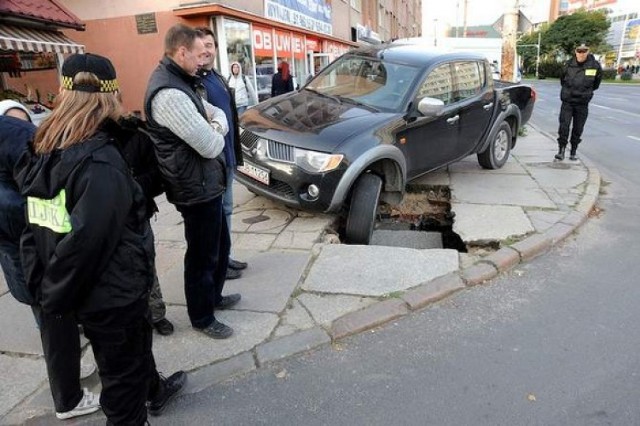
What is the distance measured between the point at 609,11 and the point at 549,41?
1148 inches

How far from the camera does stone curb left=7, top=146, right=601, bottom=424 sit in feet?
9.70

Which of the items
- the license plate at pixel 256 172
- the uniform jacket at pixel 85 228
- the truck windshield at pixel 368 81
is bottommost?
the license plate at pixel 256 172

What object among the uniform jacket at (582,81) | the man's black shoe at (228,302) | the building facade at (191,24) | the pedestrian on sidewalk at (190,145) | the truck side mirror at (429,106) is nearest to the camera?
the pedestrian on sidewalk at (190,145)

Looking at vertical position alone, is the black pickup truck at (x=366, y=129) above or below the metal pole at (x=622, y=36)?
below

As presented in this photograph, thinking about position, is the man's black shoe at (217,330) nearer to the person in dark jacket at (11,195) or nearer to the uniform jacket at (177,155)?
the uniform jacket at (177,155)

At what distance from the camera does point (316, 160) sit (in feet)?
15.3

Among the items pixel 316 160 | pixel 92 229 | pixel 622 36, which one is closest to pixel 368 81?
pixel 316 160

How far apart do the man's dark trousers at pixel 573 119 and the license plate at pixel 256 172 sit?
5.65 meters

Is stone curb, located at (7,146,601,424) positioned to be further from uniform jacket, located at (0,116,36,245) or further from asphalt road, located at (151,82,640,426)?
uniform jacket, located at (0,116,36,245)

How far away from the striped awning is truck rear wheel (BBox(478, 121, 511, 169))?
7.05 m

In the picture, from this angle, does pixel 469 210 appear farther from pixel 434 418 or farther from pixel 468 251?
pixel 434 418

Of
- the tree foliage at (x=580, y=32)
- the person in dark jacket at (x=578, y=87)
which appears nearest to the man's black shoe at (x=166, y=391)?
the person in dark jacket at (x=578, y=87)

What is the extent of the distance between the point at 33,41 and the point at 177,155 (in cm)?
634

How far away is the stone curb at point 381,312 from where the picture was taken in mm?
2955
